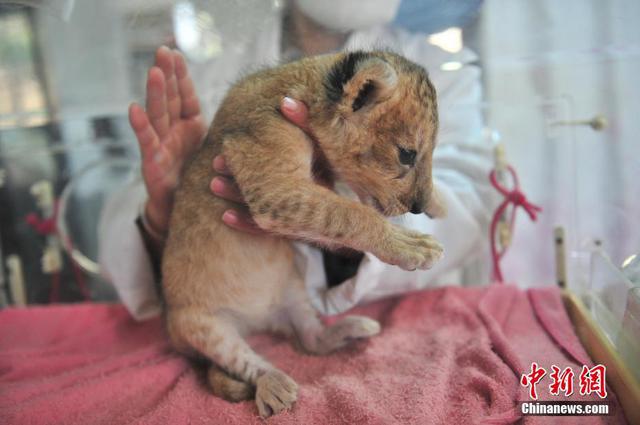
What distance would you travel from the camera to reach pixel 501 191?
7.57 ft

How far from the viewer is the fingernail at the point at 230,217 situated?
169cm

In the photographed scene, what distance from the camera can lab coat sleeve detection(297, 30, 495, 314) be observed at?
6.87 ft

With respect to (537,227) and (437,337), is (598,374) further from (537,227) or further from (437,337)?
(537,227)

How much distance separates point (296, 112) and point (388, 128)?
0.31 m

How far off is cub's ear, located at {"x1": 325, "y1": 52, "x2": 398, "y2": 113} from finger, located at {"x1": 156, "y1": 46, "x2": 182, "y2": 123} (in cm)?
77

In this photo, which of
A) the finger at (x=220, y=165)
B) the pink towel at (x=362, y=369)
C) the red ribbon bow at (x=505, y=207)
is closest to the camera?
the pink towel at (x=362, y=369)

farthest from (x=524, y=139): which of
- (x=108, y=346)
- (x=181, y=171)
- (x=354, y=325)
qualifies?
(x=108, y=346)

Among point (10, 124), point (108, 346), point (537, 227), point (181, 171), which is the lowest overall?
point (108, 346)

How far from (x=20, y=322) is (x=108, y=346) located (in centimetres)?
58

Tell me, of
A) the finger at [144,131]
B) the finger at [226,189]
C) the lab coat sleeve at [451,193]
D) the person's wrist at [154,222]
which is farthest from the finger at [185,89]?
the lab coat sleeve at [451,193]

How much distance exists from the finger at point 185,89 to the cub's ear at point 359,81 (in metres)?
0.79

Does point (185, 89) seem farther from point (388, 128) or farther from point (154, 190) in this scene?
point (388, 128)

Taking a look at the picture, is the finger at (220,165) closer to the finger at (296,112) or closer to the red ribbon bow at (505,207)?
the finger at (296,112)

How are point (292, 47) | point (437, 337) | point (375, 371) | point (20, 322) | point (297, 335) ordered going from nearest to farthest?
point (375, 371) → point (437, 337) → point (297, 335) → point (292, 47) → point (20, 322)
